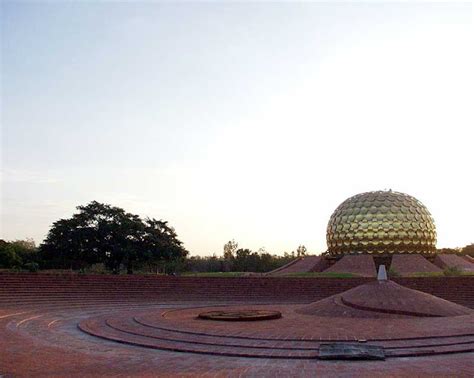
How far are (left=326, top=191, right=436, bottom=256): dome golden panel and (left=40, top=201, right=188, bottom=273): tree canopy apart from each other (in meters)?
12.7

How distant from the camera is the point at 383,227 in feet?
120

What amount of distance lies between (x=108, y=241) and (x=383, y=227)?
68.3ft

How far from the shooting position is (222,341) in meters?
11.4

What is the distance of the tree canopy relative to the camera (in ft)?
125

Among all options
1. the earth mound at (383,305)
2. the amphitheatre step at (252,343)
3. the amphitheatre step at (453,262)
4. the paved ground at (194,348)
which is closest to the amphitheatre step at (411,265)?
the amphitheatre step at (453,262)

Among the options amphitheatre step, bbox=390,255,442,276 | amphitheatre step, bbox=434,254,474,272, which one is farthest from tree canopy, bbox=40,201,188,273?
amphitheatre step, bbox=434,254,474,272

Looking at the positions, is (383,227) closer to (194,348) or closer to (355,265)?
(355,265)

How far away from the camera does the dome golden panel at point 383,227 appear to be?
36.4 meters

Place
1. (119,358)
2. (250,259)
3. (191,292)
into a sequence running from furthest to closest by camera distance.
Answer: (250,259) → (191,292) → (119,358)

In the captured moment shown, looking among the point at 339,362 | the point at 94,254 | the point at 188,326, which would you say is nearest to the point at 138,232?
the point at 94,254

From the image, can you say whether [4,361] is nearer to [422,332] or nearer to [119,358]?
[119,358]

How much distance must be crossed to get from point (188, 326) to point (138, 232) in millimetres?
26122

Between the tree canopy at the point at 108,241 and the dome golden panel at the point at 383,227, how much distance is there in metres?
12.7

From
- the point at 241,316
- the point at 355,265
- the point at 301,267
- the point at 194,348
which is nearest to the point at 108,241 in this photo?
the point at 301,267
